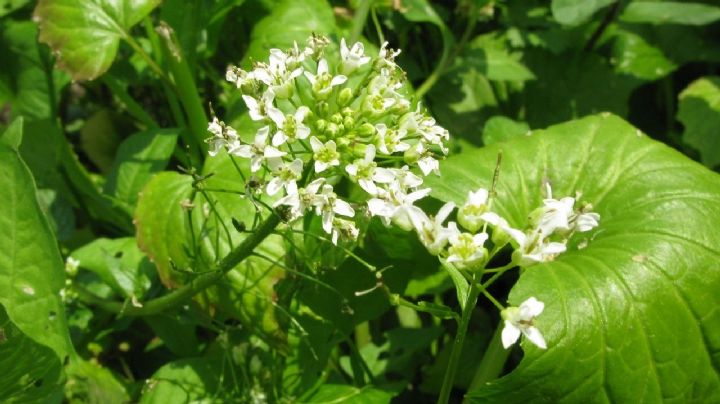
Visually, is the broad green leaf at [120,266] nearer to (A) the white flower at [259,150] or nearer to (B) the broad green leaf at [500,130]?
(A) the white flower at [259,150]

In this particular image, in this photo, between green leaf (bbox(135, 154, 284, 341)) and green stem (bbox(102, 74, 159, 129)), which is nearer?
green leaf (bbox(135, 154, 284, 341))

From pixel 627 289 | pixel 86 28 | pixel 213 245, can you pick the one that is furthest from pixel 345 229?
pixel 86 28

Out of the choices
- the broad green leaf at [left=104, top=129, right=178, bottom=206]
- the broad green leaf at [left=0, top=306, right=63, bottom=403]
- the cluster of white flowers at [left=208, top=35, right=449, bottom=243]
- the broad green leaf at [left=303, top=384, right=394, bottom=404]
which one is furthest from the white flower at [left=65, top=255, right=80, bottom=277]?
the cluster of white flowers at [left=208, top=35, right=449, bottom=243]

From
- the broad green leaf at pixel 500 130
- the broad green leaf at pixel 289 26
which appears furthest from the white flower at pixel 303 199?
the broad green leaf at pixel 500 130

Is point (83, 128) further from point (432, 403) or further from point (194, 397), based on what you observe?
point (432, 403)

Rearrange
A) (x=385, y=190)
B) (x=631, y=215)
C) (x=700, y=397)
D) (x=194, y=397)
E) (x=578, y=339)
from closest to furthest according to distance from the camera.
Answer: (x=385, y=190) < (x=578, y=339) < (x=700, y=397) < (x=631, y=215) < (x=194, y=397)

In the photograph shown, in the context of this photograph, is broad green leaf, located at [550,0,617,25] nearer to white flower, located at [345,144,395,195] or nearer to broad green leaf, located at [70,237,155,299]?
white flower, located at [345,144,395,195]

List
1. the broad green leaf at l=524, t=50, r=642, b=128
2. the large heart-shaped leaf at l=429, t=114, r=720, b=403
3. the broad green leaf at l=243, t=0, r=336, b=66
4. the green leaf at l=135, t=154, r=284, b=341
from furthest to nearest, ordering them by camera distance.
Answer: the broad green leaf at l=524, t=50, r=642, b=128 < the broad green leaf at l=243, t=0, r=336, b=66 < the green leaf at l=135, t=154, r=284, b=341 < the large heart-shaped leaf at l=429, t=114, r=720, b=403

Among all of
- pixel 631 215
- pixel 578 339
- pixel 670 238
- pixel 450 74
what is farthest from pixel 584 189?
pixel 450 74
